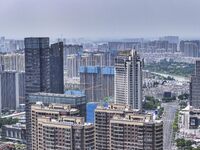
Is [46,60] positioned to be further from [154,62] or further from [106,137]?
[154,62]

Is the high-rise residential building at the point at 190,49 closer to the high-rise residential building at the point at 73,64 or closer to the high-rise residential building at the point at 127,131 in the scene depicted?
the high-rise residential building at the point at 73,64

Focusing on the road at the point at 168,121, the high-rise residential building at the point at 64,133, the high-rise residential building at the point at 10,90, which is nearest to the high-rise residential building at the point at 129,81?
the road at the point at 168,121

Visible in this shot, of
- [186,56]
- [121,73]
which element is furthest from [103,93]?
[186,56]

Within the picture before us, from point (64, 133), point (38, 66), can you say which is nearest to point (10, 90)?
point (38, 66)

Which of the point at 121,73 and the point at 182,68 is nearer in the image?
the point at 121,73

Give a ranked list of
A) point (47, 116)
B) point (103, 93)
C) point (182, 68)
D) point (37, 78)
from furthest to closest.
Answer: point (182, 68) < point (103, 93) < point (37, 78) < point (47, 116)

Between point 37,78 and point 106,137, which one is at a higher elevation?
point 37,78

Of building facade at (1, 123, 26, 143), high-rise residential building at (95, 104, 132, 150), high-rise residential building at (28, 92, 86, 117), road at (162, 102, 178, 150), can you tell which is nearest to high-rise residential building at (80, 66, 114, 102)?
road at (162, 102, 178, 150)
